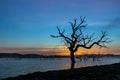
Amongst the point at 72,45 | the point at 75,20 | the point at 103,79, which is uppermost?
the point at 75,20

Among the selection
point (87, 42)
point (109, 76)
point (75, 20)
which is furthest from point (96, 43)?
point (109, 76)

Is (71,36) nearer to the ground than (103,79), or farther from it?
farther from it

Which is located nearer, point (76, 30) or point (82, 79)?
point (82, 79)

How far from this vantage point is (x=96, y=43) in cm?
4422

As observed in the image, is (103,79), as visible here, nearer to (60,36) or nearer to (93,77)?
(93,77)

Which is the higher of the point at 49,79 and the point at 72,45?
the point at 72,45

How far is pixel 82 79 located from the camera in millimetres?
23562

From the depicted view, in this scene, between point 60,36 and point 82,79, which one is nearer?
point 82,79

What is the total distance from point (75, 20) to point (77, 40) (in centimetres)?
272

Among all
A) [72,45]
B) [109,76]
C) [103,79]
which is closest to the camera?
[103,79]

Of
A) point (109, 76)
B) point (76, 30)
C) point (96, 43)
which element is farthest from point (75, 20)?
point (109, 76)

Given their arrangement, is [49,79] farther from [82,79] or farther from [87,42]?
[87,42]

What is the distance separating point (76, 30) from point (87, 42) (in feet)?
7.34

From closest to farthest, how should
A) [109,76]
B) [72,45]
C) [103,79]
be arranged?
1. [103,79]
2. [109,76]
3. [72,45]
